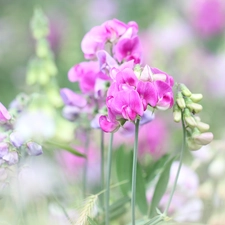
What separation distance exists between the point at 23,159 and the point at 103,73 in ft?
0.43

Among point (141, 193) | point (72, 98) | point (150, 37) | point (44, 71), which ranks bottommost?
point (141, 193)

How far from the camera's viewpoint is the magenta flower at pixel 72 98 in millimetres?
713

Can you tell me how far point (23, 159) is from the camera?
0.63 meters

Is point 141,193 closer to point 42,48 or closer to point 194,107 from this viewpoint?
point 194,107

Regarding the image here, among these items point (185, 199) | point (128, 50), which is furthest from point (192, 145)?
point (185, 199)

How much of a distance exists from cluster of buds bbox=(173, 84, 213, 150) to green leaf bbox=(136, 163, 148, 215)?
0.09m

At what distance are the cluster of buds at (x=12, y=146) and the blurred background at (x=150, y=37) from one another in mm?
839

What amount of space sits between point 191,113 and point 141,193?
0.13 m

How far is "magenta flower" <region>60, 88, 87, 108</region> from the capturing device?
0.71 metres

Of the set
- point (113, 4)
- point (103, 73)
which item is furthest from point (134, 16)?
point (103, 73)

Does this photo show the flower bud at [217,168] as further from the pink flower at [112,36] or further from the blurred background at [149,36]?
the blurred background at [149,36]

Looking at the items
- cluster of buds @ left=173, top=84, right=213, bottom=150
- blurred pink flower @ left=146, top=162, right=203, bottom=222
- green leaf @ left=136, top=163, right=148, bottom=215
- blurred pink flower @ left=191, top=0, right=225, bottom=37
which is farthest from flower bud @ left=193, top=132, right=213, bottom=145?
blurred pink flower @ left=191, top=0, right=225, bottom=37

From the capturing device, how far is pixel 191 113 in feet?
1.98

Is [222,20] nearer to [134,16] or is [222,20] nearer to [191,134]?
[134,16]
